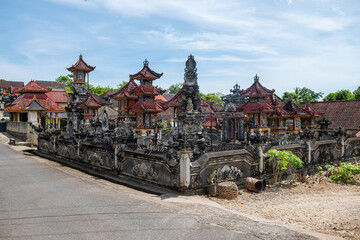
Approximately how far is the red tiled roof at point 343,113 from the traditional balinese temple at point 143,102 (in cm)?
2222

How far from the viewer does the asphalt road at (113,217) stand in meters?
6.64

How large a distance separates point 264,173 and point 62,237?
9.69 metres

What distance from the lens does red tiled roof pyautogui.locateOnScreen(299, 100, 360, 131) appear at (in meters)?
32.1

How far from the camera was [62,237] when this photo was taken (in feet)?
21.0

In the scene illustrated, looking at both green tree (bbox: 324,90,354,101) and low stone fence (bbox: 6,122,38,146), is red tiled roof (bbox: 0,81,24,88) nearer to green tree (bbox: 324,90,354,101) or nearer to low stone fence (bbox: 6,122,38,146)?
low stone fence (bbox: 6,122,38,146)

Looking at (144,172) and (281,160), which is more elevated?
(281,160)

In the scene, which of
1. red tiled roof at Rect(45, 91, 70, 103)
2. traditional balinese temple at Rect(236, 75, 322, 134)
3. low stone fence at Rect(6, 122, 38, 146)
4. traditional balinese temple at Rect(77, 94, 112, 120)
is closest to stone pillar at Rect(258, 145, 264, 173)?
traditional balinese temple at Rect(236, 75, 322, 134)

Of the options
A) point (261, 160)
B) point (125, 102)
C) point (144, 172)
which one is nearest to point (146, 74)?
point (125, 102)

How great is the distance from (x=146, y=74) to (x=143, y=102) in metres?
3.41

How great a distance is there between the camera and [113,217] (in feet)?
25.3

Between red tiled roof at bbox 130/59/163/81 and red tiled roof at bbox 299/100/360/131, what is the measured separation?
23.0 m

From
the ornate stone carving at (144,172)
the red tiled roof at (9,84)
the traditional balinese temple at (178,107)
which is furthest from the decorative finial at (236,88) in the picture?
the red tiled roof at (9,84)

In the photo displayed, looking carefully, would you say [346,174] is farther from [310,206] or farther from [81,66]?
[81,66]

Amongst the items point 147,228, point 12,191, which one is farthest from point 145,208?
point 12,191
